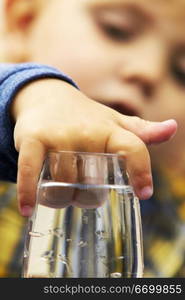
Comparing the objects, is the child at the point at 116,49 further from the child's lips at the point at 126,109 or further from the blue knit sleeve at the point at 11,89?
the blue knit sleeve at the point at 11,89

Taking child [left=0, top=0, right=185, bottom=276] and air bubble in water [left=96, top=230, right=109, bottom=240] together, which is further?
child [left=0, top=0, right=185, bottom=276]

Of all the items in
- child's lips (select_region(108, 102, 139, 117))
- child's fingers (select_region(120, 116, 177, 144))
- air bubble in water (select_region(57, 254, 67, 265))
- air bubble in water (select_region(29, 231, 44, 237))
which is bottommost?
air bubble in water (select_region(57, 254, 67, 265))

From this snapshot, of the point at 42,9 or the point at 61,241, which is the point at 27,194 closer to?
the point at 61,241

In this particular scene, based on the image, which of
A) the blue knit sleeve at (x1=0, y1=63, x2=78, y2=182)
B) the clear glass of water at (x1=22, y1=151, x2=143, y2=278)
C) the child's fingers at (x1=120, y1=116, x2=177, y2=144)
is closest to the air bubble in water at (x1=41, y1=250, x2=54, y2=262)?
the clear glass of water at (x1=22, y1=151, x2=143, y2=278)

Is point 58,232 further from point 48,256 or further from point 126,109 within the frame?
point 126,109

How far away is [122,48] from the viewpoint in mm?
1185

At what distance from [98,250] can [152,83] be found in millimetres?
921

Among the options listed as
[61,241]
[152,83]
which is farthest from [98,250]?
[152,83]

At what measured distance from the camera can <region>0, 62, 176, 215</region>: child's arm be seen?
308 mm

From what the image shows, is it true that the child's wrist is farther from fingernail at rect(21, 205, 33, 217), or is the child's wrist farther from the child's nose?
the child's nose

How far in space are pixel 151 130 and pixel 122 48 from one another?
88cm

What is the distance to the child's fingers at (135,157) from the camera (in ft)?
1.02

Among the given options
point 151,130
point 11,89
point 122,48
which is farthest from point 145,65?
point 151,130

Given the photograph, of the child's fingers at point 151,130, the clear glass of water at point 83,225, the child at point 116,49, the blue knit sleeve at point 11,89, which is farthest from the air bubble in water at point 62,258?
the child at point 116,49
